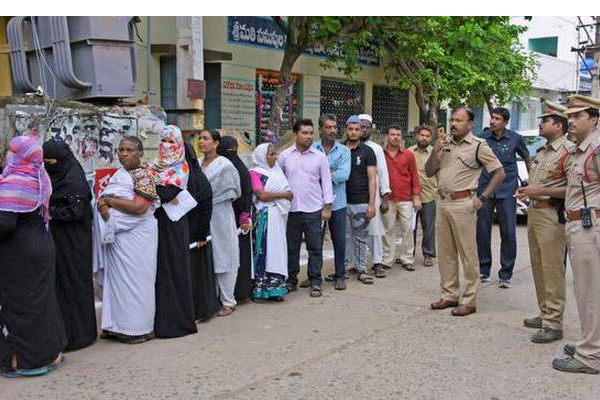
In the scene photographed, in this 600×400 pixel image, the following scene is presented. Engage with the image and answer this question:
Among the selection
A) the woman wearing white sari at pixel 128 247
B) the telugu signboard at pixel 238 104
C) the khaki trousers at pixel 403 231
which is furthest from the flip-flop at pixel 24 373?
the telugu signboard at pixel 238 104

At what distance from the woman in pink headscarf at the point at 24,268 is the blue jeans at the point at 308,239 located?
2.68m

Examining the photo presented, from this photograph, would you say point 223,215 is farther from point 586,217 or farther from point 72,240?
point 586,217

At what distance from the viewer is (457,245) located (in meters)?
5.78

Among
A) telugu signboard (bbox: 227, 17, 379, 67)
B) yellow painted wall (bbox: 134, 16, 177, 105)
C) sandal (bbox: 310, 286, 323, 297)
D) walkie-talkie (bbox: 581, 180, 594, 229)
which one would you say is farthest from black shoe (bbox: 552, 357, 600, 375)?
telugu signboard (bbox: 227, 17, 379, 67)

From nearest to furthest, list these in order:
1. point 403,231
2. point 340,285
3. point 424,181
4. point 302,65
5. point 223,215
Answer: point 223,215 < point 340,285 < point 403,231 < point 424,181 < point 302,65

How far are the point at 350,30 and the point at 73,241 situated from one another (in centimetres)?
757

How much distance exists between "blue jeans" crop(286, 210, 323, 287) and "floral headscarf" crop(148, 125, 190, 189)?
1.59 m

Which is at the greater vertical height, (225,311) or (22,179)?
(22,179)

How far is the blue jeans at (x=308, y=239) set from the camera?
6.37m

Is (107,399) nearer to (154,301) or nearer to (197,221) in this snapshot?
(154,301)

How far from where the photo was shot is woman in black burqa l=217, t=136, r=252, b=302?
5.82 metres

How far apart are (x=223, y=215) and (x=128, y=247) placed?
1048 mm

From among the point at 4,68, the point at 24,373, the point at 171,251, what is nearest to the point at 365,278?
the point at 171,251

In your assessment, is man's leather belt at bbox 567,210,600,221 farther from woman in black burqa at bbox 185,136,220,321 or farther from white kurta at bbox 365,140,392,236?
white kurta at bbox 365,140,392,236
